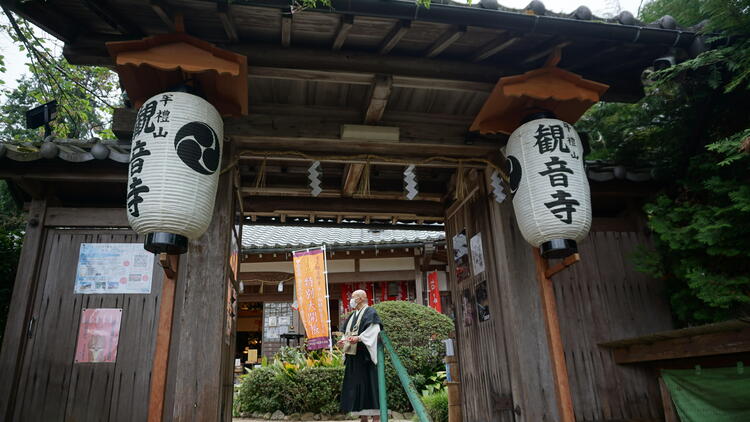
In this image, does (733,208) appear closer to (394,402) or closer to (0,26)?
(394,402)

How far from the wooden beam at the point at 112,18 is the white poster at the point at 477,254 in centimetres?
465

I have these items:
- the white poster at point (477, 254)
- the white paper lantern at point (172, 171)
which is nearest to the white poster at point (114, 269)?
the white paper lantern at point (172, 171)

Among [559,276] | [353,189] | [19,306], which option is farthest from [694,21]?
[19,306]

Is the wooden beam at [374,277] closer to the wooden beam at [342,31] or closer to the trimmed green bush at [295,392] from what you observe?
the trimmed green bush at [295,392]

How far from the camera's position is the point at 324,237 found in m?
15.8

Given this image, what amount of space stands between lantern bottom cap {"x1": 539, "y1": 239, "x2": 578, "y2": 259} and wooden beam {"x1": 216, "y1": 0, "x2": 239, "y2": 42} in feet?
11.7

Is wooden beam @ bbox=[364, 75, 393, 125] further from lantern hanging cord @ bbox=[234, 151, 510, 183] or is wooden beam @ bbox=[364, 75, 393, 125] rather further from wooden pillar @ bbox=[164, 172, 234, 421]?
wooden pillar @ bbox=[164, 172, 234, 421]

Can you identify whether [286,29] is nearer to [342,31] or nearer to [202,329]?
[342,31]

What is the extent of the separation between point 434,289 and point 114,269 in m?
10.9

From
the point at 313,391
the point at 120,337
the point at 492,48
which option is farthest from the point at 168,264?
the point at 313,391

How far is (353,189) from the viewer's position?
23.9 ft

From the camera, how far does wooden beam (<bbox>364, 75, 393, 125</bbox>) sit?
4.87 meters

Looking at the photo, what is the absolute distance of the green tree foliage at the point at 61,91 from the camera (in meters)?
7.56

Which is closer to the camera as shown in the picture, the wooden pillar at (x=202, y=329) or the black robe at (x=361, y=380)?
the wooden pillar at (x=202, y=329)
